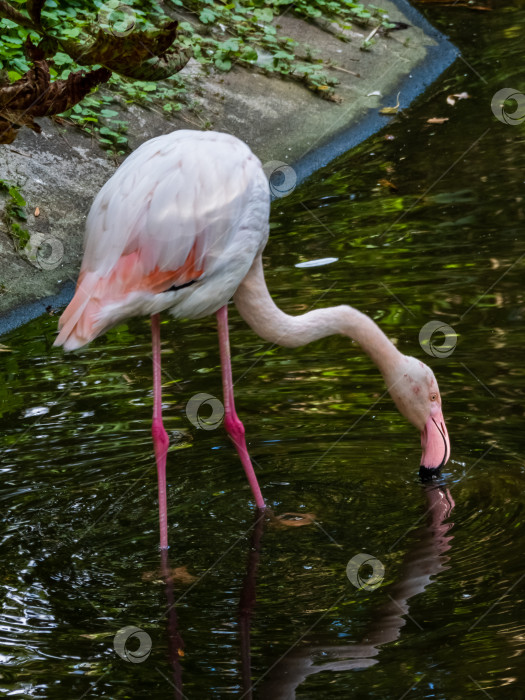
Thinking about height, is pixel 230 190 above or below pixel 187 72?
above

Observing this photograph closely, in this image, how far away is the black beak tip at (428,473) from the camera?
188 inches

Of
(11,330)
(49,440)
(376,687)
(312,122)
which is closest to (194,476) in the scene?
(49,440)

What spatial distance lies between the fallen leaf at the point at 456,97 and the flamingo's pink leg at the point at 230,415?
19.0 feet

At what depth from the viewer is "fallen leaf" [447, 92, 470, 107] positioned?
33.1 ft

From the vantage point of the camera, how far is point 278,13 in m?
11.0

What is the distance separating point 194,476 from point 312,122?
202 inches

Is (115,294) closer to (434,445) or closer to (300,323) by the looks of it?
(300,323)

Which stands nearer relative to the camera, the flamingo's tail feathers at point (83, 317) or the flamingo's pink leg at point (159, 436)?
the flamingo's tail feathers at point (83, 317)

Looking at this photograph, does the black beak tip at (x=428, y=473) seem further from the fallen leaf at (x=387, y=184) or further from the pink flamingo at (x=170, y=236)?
the fallen leaf at (x=387, y=184)

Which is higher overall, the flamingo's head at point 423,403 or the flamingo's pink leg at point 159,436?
the flamingo's head at point 423,403

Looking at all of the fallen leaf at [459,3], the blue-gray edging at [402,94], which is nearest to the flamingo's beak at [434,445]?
the blue-gray edging at [402,94]

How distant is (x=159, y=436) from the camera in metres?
4.84

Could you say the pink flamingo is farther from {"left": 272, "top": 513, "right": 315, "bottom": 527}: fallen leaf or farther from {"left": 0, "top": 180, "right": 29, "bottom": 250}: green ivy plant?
{"left": 0, "top": 180, "right": 29, "bottom": 250}: green ivy plant

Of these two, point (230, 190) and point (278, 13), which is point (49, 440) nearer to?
point (230, 190)
